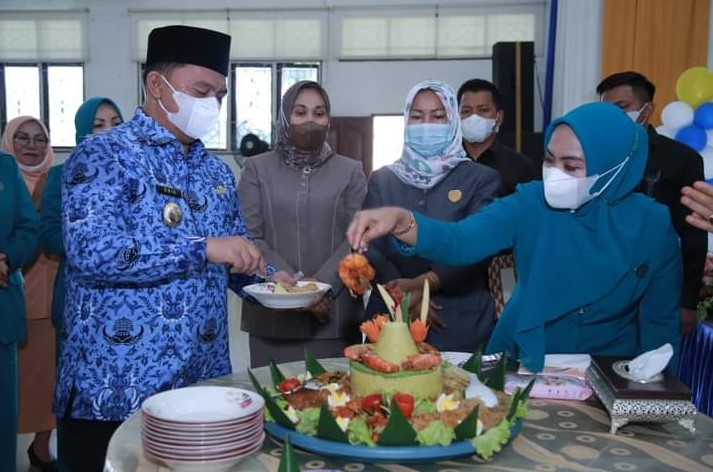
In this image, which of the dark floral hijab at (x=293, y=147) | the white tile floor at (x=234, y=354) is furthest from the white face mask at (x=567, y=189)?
the white tile floor at (x=234, y=354)

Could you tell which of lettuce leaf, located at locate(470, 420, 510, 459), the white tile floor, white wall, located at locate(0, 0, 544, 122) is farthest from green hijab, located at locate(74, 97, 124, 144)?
white wall, located at locate(0, 0, 544, 122)

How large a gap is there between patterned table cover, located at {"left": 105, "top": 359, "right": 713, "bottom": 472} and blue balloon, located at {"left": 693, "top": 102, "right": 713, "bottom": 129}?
11.7ft

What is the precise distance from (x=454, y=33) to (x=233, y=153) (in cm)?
305

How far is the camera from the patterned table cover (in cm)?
107

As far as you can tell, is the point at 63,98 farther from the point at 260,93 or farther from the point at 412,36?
the point at 412,36

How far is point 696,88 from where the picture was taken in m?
4.68

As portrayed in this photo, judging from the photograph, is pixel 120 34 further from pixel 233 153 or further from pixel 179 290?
pixel 179 290

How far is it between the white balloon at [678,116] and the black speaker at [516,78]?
117 inches

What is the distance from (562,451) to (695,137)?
384 cm

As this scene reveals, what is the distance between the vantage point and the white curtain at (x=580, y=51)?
718 cm

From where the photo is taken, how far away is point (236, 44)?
856 cm

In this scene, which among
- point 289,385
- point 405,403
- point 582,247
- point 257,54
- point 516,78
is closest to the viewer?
point 405,403

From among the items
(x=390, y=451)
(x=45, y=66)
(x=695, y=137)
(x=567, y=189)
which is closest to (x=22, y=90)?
(x=45, y=66)

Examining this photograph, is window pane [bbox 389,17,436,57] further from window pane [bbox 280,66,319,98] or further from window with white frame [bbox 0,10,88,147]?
window with white frame [bbox 0,10,88,147]
